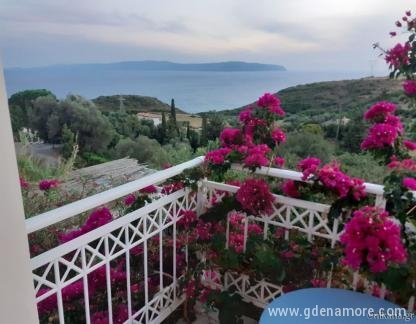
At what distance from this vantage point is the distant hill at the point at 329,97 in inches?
87.1

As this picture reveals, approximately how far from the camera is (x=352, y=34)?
7.28ft

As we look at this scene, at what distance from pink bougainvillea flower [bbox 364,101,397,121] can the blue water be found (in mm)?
769

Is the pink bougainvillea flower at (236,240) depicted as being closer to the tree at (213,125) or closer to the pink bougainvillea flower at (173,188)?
the pink bougainvillea flower at (173,188)

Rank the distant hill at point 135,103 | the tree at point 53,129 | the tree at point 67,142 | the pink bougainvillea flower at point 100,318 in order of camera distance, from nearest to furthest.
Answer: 1. the pink bougainvillea flower at point 100,318
2. the distant hill at point 135,103
3. the tree at point 67,142
4. the tree at point 53,129

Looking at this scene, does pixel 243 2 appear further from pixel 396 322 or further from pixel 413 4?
pixel 396 322

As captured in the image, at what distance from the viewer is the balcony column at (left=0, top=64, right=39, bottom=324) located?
69cm

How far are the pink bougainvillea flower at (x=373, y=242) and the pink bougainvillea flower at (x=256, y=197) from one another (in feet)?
1.62

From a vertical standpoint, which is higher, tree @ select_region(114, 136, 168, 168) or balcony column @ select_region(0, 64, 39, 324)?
balcony column @ select_region(0, 64, 39, 324)

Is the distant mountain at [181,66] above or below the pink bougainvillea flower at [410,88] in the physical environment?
above

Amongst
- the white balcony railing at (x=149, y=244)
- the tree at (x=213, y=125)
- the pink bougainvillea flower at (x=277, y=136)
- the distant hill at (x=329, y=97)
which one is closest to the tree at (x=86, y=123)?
the tree at (x=213, y=125)

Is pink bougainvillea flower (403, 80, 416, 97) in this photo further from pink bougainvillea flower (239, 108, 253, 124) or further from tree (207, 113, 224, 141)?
tree (207, 113, 224, 141)

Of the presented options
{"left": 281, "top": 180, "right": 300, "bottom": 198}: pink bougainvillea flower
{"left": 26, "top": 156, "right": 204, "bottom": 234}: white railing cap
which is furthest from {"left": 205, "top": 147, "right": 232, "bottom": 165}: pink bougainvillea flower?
{"left": 281, "top": 180, "right": 300, "bottom": 198}: pink bougainvillea flower

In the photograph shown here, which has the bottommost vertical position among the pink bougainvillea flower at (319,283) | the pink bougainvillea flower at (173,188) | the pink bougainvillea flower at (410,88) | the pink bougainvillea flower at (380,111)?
the pink bougainvillea flower at (319,283)

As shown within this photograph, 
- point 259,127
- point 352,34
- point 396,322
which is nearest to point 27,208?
point 259,127
